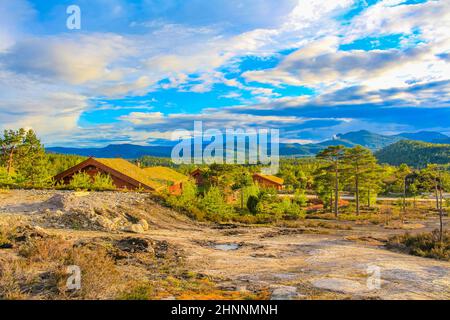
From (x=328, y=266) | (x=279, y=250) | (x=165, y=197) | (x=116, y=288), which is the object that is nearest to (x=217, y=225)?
(x=165, y=197)

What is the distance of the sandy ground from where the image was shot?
8.95 metres

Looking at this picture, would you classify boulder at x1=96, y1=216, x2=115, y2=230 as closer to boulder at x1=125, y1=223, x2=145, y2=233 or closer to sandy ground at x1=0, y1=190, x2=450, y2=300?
sandy ground at x1=0, y1=190, x2=450, y2=300

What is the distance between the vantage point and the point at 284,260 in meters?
13.0

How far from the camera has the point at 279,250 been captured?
588 inches

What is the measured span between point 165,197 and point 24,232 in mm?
12953

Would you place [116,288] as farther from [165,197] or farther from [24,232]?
[165,197]

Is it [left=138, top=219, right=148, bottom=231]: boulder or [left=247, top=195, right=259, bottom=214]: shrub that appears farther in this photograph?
[left=247, top=195, right=259, bottom=214]: shrub

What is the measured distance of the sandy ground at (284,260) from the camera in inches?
352

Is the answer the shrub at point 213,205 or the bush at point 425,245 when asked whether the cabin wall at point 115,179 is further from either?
the bush at point 425,245

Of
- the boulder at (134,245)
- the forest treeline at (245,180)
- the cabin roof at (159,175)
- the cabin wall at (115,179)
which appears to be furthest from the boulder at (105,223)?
the cabin roof at (159,175)

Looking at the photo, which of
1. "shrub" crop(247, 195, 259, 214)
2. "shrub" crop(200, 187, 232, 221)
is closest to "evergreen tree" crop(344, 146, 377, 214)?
"shrub" crop(247, 195, 259, 214)

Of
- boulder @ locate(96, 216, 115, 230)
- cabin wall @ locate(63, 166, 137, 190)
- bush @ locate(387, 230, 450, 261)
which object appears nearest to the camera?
bush @ locate(387, 230, 450, 261)

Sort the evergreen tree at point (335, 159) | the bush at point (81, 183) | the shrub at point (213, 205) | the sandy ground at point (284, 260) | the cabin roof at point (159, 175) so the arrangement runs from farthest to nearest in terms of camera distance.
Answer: the evergreen tree at point (335, 159), the cabin roof at point (159, 175), the bush at point (81, 183), the shrub at point (213, 205), the sandy ground at point (284, 260)

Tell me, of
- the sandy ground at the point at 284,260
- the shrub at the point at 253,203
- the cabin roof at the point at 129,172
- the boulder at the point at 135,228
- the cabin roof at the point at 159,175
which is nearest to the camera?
the sandy ground at the point at 284,260
